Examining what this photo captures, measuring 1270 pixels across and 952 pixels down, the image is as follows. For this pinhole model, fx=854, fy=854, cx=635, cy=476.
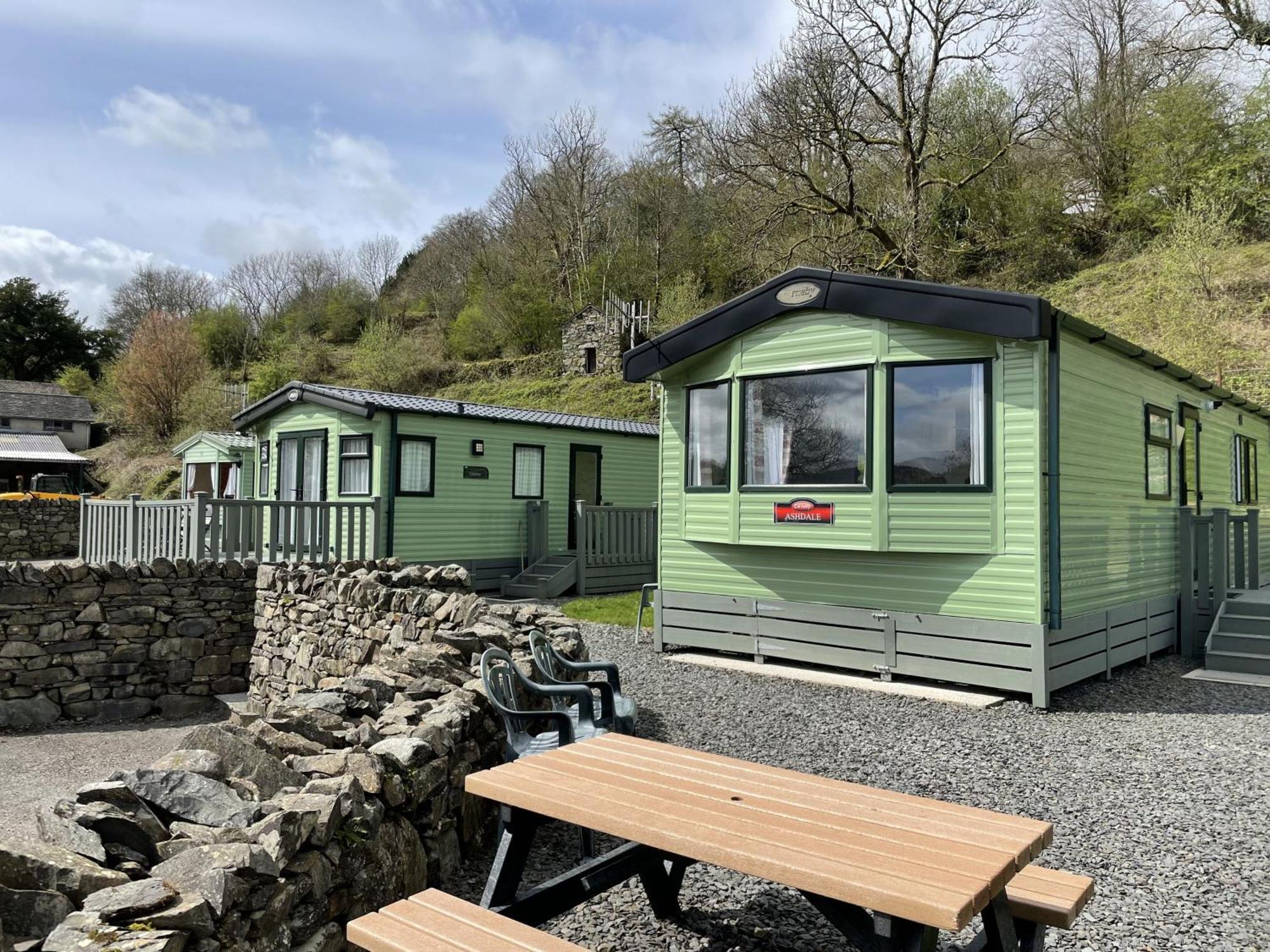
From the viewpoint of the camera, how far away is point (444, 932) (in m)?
2.31

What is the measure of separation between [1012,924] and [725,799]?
87 cm

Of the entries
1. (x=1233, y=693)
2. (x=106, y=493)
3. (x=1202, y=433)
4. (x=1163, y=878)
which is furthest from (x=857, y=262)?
(x=106, y=493)

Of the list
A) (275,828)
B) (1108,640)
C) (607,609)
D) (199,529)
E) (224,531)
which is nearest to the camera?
(275,828)

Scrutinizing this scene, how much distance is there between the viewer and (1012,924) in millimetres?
2420

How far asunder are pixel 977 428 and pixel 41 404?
4938 centimetres

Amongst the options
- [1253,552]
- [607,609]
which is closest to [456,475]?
[607,609]

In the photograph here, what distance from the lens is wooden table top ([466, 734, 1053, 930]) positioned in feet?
6.79

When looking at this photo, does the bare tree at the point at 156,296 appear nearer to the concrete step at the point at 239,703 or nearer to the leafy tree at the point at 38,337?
the leafy tree at the point at 38,337

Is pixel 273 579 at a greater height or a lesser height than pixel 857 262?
lesser

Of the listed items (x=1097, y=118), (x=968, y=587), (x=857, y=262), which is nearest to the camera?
(x=968, y=587)

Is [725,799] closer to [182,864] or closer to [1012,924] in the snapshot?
[1012,924]

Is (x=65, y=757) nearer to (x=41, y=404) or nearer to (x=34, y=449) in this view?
(x=34, y=449)

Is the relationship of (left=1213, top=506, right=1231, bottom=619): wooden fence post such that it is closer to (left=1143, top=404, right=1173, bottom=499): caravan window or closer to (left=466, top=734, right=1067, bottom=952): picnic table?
(left=1143, top=404, right=1173, bottom=499): caravan window

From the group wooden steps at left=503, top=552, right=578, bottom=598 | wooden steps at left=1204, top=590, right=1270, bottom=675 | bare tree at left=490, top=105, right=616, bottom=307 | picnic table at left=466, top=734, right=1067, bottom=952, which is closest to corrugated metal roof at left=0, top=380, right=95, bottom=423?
bare tree at left=490, top=105, right=616, bottom=307
